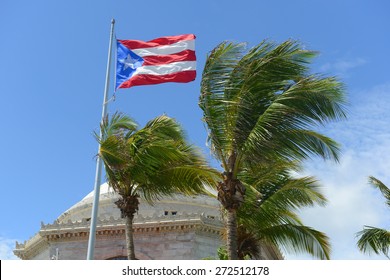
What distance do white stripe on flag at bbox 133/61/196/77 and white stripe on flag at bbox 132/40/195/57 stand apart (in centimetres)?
52

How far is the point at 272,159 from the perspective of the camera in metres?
13.4

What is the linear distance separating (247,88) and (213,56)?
3.96 feet

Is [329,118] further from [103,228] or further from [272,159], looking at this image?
[103,228]

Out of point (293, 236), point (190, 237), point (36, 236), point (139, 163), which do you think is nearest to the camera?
point (139, 163)

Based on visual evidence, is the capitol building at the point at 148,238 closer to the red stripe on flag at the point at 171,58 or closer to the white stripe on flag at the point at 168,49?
the white stripe on flag at the point at 168,49

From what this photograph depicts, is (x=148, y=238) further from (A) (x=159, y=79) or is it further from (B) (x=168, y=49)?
(B) (x=168, y=49)

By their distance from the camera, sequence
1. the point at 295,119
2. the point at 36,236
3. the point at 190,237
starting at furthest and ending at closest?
the point at 36,236 → the point at 190,237 → the point at 295,119

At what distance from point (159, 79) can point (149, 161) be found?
198 inches

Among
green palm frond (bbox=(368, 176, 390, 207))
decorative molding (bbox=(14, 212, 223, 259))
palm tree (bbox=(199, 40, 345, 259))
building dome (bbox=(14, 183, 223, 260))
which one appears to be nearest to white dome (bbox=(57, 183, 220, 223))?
decorative molding (bbox=(14, 212, 223, 259))

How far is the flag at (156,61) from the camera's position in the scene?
61.1 ft
